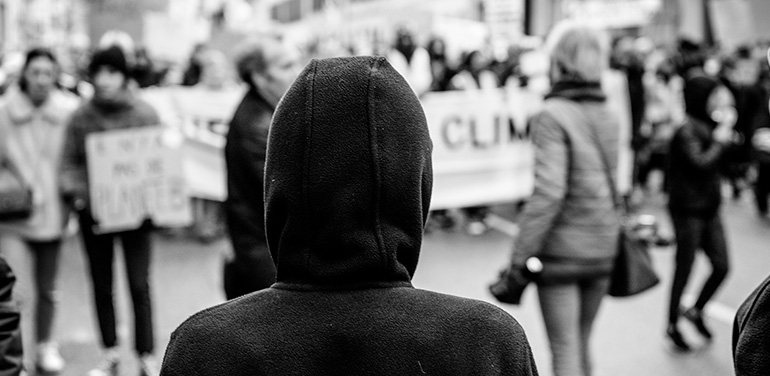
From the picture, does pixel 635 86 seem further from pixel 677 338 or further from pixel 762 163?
pixel 677 338

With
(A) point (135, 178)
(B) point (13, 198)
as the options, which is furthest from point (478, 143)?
(B) point (13, 198)

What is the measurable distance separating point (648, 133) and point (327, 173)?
1274 cm

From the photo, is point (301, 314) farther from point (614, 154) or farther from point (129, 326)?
point (129, 326)

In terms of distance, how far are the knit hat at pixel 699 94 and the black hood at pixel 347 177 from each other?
190 inches

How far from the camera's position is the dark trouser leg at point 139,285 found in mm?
5504

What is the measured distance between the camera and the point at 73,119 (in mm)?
5543

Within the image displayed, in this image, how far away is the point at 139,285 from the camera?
550 cm

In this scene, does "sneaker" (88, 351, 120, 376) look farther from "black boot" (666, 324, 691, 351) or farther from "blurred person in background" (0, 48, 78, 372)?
"black boot" (666, 324, 691, 351)

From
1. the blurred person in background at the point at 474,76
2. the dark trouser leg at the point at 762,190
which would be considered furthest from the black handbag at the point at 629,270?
the dark trouser leg at the point at 762,190

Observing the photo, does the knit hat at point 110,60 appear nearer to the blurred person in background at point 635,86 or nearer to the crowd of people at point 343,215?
the crowd of people at point 343,215

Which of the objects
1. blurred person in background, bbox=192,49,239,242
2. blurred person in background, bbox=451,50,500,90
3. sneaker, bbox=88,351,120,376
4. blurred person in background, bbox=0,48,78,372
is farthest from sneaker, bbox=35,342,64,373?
blurred person in background, bbox=451,50,500,90

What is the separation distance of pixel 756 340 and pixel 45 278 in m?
4.78

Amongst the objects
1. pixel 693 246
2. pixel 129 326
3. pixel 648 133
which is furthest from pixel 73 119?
pixel 648 133

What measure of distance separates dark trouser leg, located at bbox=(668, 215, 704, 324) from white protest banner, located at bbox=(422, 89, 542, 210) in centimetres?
457
